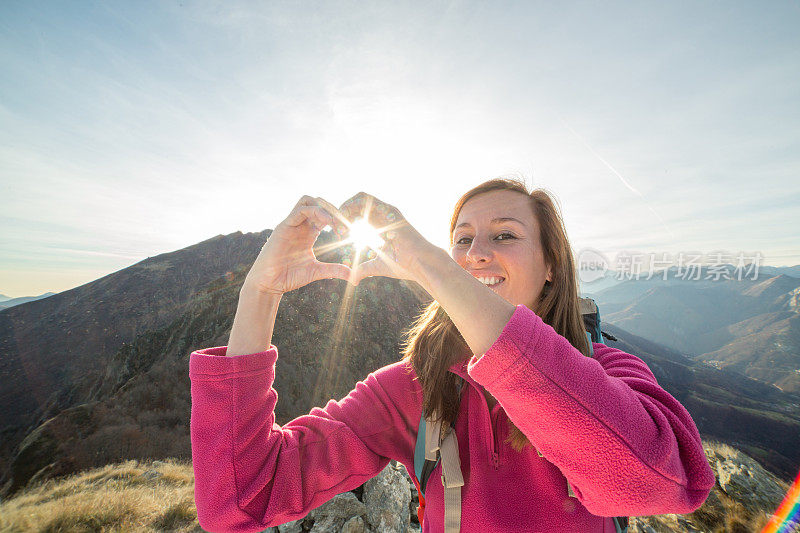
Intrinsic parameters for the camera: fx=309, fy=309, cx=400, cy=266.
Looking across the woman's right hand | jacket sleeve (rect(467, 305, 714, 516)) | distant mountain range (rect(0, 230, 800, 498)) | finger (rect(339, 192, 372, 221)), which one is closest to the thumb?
the woman's right hand

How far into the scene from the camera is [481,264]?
6.84 ft

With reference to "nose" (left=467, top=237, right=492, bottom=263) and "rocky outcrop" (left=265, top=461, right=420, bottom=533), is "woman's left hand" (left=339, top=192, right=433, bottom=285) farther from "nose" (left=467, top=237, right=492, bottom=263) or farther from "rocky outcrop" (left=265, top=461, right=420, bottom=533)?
"rocky outcrop" (left=265, top=461, right=420, bottom=533)

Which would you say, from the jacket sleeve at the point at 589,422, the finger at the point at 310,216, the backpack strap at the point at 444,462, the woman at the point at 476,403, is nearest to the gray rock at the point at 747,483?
the woman at the point at 476,403

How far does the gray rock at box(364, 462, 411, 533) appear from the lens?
518 centimetres

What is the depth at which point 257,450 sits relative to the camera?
181cm

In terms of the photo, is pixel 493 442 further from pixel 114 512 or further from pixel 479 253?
pixel 114 512

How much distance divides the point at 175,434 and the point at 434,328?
61.4 ft

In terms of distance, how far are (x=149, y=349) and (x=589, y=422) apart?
104ft

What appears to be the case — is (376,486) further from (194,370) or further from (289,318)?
(289,318)

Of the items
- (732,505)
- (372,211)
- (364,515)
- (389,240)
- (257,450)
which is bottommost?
(732,505)

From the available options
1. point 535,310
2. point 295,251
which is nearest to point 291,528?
point 295,251

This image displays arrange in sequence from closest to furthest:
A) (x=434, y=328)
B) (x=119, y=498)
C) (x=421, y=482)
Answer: (x=421, y=482)
(x=434, y=328)
(x=119, y=498)

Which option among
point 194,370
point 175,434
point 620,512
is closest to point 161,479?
point 175,434

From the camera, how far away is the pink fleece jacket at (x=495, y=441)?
1.09m
